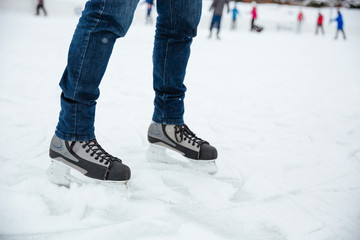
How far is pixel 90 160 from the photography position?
0.93m

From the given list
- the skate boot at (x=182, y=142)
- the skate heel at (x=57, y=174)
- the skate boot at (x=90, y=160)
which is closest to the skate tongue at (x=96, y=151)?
the skate boot at (x=90, y=160)

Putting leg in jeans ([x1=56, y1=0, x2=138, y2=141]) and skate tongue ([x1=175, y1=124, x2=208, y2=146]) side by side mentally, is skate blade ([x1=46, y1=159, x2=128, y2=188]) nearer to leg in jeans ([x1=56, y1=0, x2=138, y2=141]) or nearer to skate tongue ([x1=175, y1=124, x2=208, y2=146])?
leg in jeans ([x1=56, y1=0, x2=138, y2=141])

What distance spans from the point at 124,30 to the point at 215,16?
842 cm

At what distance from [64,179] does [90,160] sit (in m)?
0.12

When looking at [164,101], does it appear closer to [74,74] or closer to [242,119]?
[74,74]

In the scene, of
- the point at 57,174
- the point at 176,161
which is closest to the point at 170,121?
the point at 176,161

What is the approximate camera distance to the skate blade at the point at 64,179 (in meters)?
0.94

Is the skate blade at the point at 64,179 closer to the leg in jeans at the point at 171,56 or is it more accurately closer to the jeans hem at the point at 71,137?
the jeans hem at the point at 71,137

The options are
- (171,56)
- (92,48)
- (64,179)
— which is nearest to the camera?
(92,48)

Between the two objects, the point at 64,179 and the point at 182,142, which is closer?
the point at 64,179

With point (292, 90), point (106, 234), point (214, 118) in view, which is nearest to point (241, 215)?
point (106, 234)

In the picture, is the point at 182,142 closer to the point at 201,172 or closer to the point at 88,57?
the point at 201,172

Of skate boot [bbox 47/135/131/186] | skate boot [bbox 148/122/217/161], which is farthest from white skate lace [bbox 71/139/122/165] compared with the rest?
skate boot [bbox 148/122/217/161]

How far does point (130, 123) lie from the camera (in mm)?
1680
